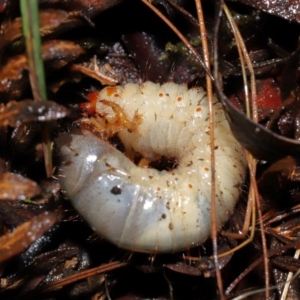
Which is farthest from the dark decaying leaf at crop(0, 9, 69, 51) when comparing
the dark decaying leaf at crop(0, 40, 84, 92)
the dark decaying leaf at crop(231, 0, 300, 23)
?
the dark decaying leaf at crop(231, 0, 300, 23)

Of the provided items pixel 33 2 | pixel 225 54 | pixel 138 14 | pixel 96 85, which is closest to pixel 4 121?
pixel 33 2

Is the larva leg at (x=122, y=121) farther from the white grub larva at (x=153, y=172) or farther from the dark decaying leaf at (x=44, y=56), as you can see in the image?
the dark decaying leaf at (x=44, y=56)

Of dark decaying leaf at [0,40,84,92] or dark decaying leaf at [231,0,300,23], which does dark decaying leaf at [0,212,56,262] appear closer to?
dark decaying leaf at [0,40,84,92]

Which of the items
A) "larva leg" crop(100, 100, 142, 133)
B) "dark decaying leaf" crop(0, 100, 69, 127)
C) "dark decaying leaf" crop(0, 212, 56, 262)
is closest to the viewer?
"dark decaying leaf" crop(0, 100, 69, 127)

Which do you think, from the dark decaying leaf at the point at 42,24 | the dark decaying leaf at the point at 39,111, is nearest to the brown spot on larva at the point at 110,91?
the dark decaying leaf at the point at 42,24

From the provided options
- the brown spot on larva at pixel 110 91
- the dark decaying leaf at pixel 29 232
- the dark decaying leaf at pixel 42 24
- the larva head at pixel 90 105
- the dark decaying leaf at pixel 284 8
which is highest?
the dark decaying leaf at pixel 284 8
